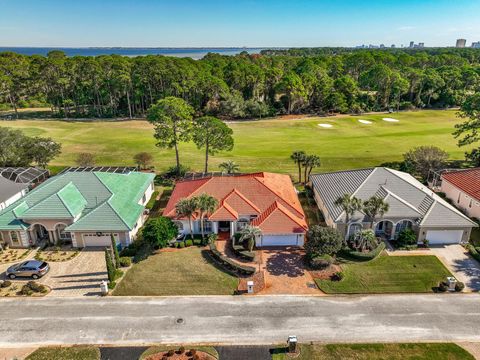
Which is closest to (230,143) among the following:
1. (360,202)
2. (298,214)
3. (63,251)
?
(298,214)

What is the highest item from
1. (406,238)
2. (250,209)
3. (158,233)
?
(250,209)

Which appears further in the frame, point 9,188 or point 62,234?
point 9,188

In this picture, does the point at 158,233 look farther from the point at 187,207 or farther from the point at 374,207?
the point at 374,207

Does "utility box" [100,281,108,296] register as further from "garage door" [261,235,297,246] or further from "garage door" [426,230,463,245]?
"garage door" [426,230,463,245]

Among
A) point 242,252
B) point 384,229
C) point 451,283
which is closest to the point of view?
point 451,283

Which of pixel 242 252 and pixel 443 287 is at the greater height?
pixel 242 252

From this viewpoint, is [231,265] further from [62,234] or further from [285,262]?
[62,234]

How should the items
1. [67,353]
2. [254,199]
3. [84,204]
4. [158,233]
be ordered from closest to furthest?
[67,353] → [158,233] → [84,204] → [254,199]

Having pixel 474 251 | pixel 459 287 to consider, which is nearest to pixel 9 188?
pixel 459 287
